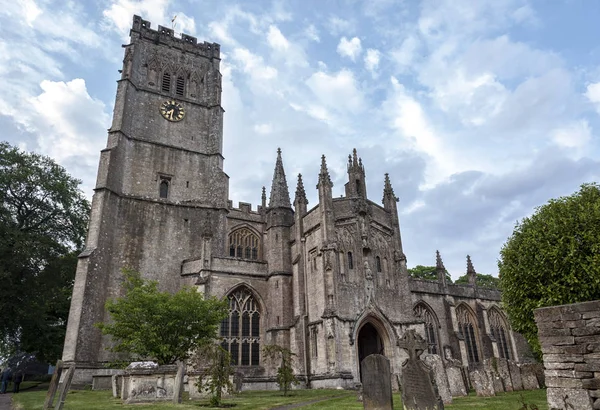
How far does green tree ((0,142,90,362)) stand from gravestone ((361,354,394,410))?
77.0 feet

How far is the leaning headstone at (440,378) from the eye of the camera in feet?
48.2

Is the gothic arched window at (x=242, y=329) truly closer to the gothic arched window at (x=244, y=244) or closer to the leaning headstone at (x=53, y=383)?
the gothic arched window at (x=244, y=244)

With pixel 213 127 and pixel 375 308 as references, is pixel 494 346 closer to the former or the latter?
pixel 375 308

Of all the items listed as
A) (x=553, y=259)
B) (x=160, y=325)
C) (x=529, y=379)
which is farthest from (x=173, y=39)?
(x=529, y=379)

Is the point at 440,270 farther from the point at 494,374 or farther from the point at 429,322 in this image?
the point at 494,374

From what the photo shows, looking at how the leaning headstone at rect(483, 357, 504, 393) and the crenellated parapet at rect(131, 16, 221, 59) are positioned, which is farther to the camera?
the crenellated parapet at rect(131, 16, 221, 59)

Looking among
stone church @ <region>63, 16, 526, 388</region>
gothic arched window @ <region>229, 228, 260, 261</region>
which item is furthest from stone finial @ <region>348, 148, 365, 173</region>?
gothic arched window @ <region>229, 228, 260, 261</region>

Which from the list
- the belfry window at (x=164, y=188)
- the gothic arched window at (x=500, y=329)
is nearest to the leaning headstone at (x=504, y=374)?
the gothic arched window at (x=500, y=329)

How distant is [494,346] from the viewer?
34375mm

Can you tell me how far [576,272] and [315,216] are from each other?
1533 centimetres

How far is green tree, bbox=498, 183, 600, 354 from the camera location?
16.1 m

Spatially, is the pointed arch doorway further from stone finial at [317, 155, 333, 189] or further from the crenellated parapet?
the crenellated parapet

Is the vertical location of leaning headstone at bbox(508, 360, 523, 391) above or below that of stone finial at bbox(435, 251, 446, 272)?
below

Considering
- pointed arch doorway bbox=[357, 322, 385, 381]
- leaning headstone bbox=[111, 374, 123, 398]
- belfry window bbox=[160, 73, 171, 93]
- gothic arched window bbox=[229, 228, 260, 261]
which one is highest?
belfry window bbox=[160, 73, 171, 93]
